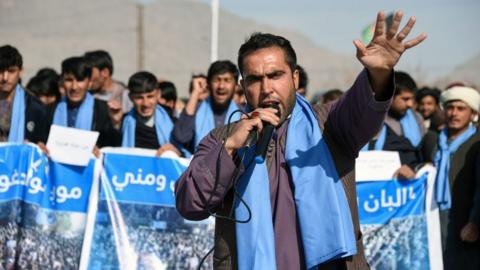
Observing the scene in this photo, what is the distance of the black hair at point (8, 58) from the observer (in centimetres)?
838

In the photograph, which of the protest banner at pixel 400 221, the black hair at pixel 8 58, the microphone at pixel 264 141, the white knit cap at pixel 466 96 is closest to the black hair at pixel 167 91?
the black hair at pixel 8 58

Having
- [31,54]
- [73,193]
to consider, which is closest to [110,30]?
[31,54]

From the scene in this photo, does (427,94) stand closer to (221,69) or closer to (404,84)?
(404,84)

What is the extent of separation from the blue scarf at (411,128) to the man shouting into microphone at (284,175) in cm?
460

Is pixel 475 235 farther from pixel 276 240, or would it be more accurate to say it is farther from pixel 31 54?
pixel 31 54

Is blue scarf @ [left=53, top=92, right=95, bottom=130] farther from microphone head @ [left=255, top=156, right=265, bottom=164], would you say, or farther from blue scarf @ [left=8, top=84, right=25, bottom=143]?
microphone head @ [left=255, top=156, right=265, bottom=164]

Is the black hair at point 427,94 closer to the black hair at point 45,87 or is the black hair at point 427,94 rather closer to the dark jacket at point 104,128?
the black hair at point 45,87

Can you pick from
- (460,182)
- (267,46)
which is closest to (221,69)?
(460,182)

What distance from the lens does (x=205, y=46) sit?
316ft

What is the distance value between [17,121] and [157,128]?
1.21 meters

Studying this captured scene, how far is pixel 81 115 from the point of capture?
8875mm

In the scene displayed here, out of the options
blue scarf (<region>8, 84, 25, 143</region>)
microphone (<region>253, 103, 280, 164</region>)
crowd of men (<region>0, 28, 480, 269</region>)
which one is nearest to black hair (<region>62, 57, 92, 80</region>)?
crowd of men (<region>0, 28, 480, 269</region>)

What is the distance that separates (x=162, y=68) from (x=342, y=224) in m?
82.8

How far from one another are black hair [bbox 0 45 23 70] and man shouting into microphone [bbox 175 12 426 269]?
418 centimetres
